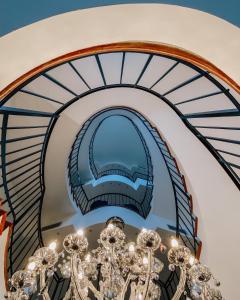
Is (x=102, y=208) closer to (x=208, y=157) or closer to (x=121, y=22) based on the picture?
(x=208, y=157)

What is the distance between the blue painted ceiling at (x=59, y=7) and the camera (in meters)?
1.54

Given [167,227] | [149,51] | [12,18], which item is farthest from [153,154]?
[12,18]

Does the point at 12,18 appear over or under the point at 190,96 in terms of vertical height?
over

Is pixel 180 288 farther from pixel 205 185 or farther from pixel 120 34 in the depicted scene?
pixel 120 34

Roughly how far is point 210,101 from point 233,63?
795mm

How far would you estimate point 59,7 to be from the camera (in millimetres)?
1576

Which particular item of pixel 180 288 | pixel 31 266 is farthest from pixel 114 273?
pixel 31 266

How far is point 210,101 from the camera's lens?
8.42 feet

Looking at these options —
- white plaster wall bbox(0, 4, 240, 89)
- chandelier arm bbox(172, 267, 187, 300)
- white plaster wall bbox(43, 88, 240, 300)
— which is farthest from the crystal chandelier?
white plaster wall bbox(0, 4, 240, 89)

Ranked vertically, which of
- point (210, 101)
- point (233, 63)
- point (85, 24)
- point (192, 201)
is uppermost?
point (85, 24)

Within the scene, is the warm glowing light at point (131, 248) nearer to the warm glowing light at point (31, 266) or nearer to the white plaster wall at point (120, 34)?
the warm glowing light at point (31, 266)

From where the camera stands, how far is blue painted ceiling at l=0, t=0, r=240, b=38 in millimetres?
1545

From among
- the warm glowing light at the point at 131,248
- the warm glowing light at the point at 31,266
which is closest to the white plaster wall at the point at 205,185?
the warm glowing light at the point at 131,248

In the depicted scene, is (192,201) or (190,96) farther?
(192,201)
